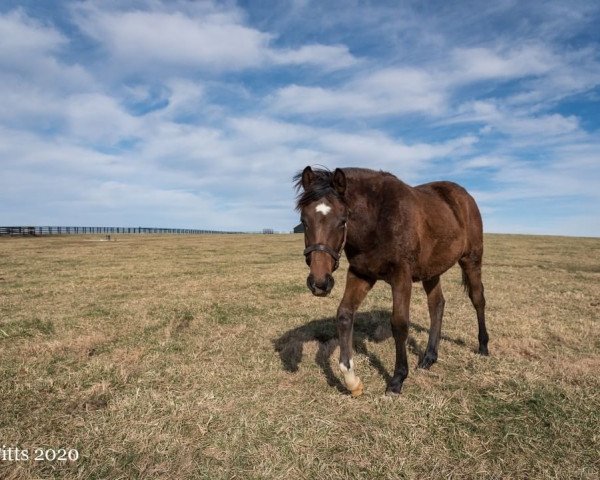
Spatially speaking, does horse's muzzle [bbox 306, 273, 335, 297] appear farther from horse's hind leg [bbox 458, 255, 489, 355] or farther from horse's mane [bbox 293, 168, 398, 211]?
horse's hind leg [bbox 458, 255, 489, 355]

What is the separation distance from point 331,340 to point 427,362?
182 cm

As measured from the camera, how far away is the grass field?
380 centimetres

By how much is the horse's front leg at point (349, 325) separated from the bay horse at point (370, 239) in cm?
1

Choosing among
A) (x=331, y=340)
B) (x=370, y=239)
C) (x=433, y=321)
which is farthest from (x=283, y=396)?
(x=433, y=321)

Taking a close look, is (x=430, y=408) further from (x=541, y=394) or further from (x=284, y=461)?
(x=284, y=461)

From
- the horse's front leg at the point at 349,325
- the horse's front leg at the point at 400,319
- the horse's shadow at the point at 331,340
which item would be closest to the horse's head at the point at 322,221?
the horse's front leg at the point at 349,325

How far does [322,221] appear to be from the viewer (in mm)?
4602

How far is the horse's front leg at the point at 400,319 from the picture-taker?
5.25 meters

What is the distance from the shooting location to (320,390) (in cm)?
543

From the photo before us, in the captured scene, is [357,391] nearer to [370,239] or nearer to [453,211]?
[370,239]

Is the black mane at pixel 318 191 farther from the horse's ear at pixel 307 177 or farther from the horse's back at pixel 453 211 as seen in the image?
the horse's back at pixel 453 211

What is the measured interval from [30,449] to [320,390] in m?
3.31

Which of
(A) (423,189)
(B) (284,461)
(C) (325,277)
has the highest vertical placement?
(A) (423,189)

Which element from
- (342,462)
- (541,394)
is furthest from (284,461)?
(541,394)
